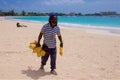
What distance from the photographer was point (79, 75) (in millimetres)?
6668

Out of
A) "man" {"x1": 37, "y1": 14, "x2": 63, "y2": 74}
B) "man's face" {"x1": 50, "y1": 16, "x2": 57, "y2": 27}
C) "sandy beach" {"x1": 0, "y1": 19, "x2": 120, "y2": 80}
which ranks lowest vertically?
"sandy beach" {"x1": 0, "y1": 19, "x2": 120, "y2": 80}

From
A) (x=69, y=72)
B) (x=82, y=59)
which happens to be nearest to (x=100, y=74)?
(x=69, y=72)

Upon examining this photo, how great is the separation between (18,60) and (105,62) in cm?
286

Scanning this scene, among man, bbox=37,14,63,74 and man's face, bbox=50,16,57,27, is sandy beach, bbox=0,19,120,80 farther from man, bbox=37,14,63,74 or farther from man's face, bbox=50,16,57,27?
man's face, bbox=50,16,57,27

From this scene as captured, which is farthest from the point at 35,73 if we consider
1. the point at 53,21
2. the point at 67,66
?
the point at 53,21

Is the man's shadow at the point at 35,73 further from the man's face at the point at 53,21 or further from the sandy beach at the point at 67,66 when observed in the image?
the man's face at the point at 53,21

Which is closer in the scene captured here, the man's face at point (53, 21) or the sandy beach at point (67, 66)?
the man's face at point (53, 21)

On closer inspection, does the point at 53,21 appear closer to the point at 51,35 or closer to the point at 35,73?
the point at 51,35

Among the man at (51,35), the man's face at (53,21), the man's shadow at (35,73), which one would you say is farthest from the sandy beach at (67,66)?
the man's face at (53,21)

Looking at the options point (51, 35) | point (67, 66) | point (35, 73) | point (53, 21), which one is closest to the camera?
point (53, 21)

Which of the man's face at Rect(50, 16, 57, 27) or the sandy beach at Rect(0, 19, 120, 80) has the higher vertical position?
the man's face at Rect(50, 16, 57, 27)

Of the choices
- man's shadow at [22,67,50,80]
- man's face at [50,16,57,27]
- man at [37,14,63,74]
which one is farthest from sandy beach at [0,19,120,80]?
man's face at [50,16,57,27]

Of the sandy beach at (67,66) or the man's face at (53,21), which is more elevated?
the man's face at (53,21)

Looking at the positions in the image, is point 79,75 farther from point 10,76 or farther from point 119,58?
point 119,58
